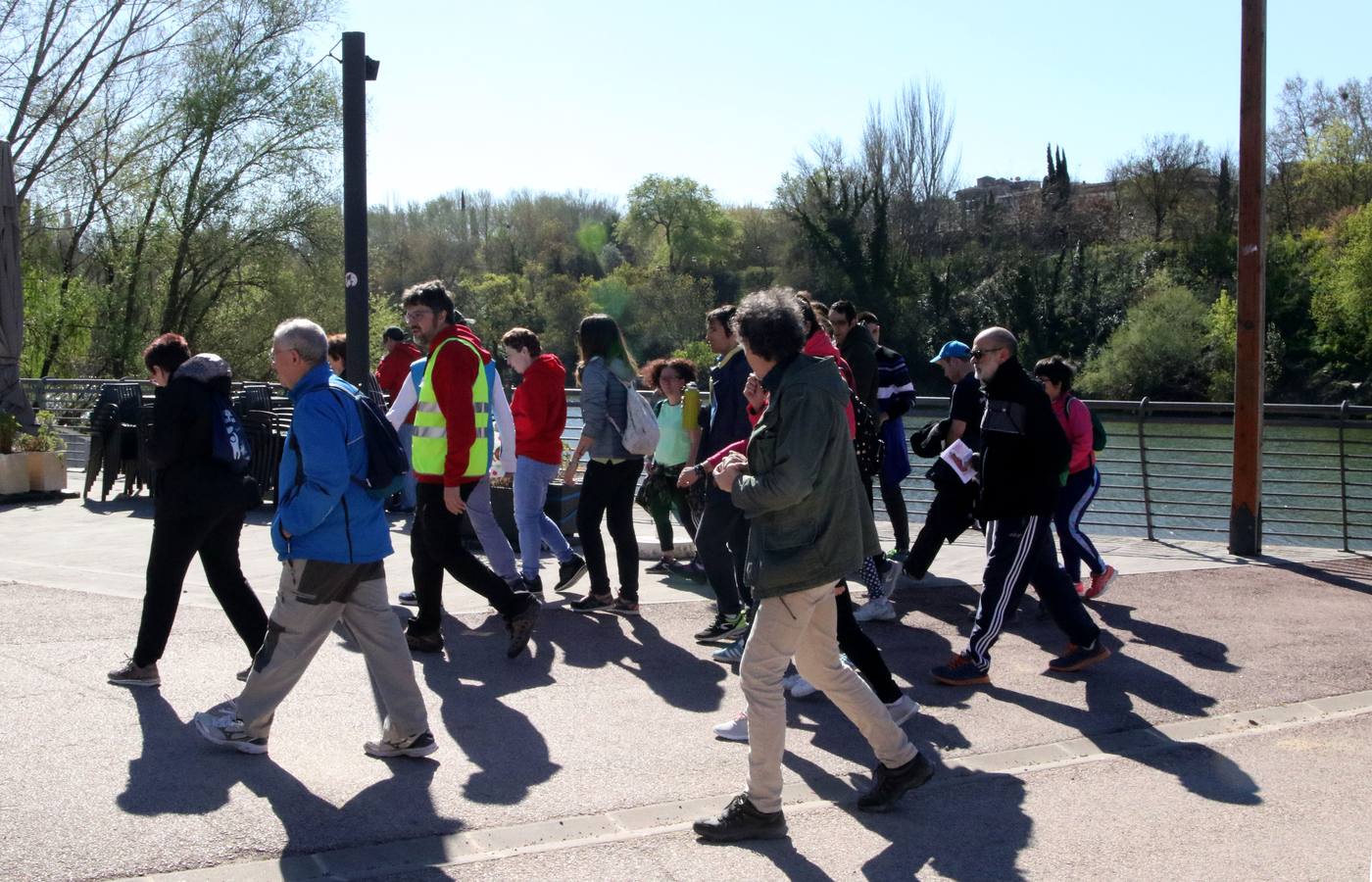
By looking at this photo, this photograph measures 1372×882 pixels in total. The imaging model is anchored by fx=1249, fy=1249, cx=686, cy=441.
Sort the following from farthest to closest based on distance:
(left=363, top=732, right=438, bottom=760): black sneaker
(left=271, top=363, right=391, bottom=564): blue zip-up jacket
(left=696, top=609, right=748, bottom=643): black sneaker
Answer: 1. (left=696, top=609, right=748, bottom=643): black sneaker
2. (left=363, top=732, right=438, bottom=760): black sneaker
3. (left=271, top=363, right=391, bottom=564): blue zip-up jacket

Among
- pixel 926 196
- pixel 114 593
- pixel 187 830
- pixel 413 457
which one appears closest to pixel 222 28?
pixel 114 593

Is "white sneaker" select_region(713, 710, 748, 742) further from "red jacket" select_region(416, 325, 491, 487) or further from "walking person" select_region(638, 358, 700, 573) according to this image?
"walking person" select_region(638, 358, 700, 573)

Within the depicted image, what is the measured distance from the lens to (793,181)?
5981 centimetres

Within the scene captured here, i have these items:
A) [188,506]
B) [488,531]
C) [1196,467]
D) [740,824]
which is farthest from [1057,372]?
[1196,467]

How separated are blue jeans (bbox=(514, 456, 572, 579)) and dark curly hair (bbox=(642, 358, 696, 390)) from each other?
3.82 feet

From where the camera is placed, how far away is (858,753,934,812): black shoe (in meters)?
4.46

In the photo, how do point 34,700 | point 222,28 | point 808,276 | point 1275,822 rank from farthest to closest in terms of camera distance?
point 808,276, point 222,28, point 34,700, point 1275,822

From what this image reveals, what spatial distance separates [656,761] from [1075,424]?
161 inches

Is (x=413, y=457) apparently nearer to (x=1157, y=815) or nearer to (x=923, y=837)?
(x=923, y=837)

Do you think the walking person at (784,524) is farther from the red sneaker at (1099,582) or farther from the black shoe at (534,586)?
the red sneaker at (1099,582)

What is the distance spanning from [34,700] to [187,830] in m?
1.87

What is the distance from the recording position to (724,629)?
6887 mm

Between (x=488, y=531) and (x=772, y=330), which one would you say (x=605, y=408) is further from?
(x=772, y=330)

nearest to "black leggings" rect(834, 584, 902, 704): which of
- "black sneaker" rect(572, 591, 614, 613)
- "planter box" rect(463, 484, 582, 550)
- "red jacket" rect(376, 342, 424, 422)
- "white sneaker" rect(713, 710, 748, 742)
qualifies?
"white sneaker" rect(713, 710, 748, 742)
